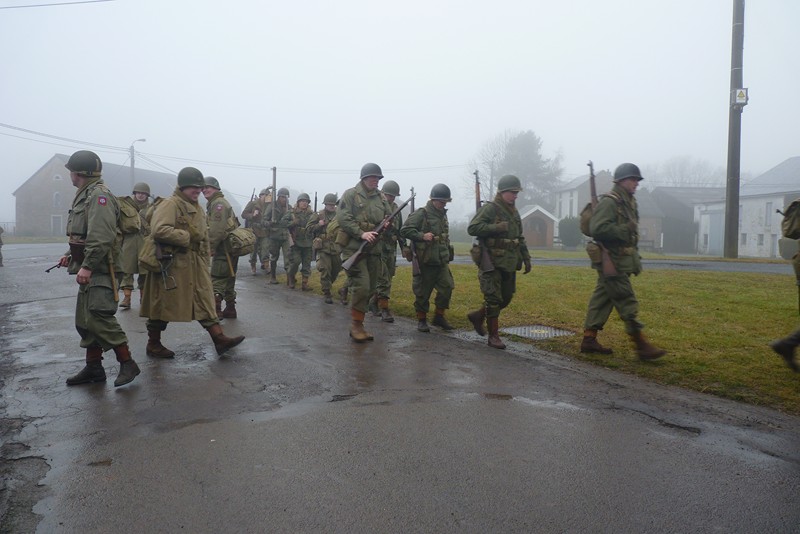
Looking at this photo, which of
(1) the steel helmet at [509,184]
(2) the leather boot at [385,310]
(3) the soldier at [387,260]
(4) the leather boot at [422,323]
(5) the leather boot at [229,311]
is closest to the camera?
(1) the steel helmet at [509,184]

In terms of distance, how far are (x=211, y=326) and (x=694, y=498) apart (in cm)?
481

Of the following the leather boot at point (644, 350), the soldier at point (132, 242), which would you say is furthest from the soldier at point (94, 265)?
the leather boot at point (644, 350)

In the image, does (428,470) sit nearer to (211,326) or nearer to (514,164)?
(211,326)

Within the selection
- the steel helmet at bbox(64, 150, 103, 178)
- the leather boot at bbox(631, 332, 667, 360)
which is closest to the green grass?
the leather boot at bbox(631, 332, 667, 360)

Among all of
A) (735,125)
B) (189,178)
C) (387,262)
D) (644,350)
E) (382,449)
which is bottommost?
(382,449)

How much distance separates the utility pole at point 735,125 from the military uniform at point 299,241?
52.2ft

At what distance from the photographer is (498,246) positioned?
24.6 ft

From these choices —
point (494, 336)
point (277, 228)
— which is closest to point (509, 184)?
point (494, 336)

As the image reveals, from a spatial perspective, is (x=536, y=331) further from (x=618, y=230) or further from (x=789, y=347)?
(x=789, y=347)

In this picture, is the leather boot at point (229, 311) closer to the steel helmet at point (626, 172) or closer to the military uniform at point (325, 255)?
the military uniform at point (325, 255)

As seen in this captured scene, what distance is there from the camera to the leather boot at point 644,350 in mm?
6250

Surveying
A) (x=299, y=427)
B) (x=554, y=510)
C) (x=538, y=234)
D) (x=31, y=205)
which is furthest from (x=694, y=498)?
(x=31, y=205)

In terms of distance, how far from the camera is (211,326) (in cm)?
647

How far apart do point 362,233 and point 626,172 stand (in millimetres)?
3157
